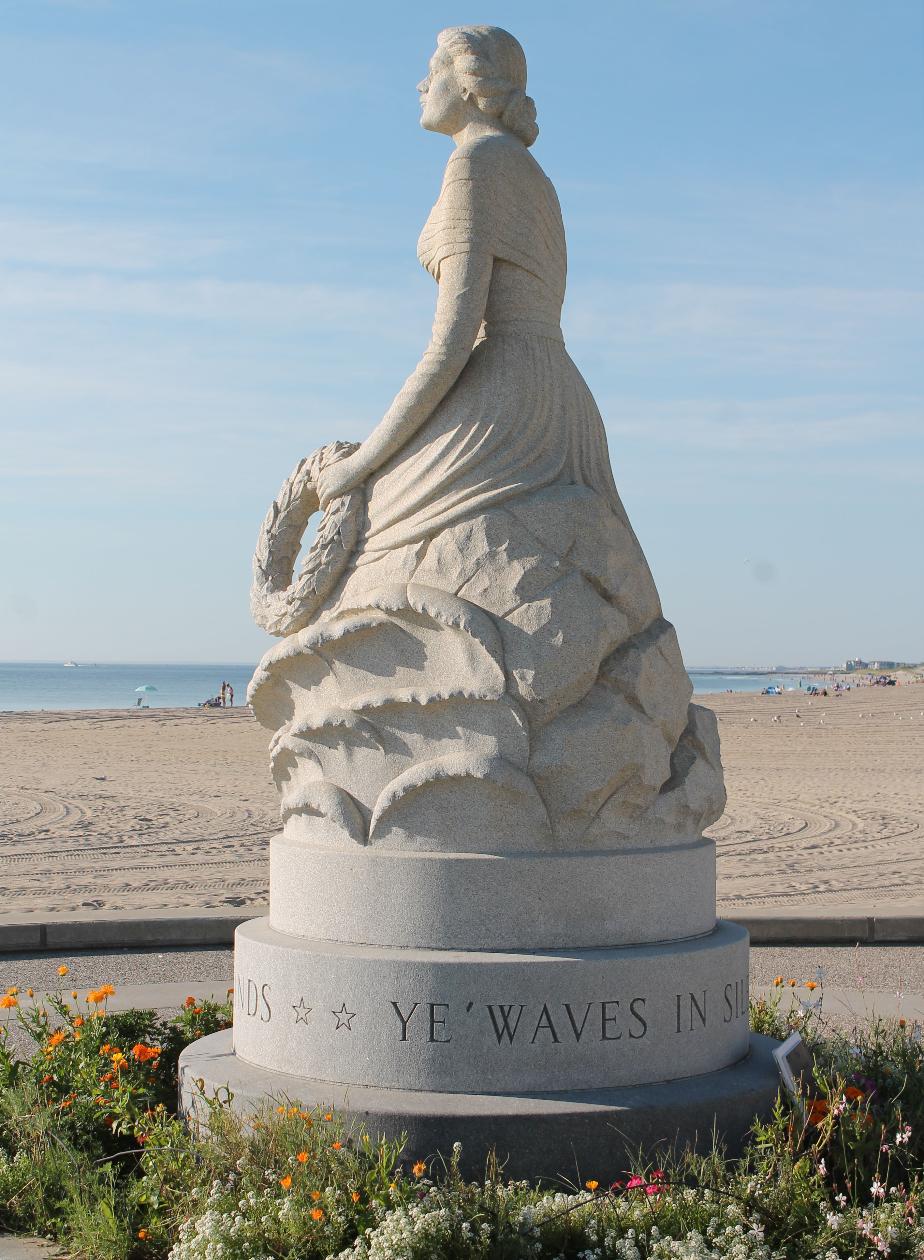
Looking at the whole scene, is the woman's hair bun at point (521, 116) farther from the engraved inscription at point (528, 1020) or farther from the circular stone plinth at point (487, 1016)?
the engraved inscription at point (528, 1020)

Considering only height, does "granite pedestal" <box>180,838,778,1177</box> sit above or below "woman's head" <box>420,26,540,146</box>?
below

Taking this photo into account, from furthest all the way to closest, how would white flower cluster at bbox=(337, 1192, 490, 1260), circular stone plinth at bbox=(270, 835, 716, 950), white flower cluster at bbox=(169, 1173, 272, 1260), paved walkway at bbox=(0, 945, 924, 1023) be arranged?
paved walkway at bbox=(0, 945, 924, 1023), circular stone plinth at bbox=(270, 835, 716, 950), white flower cluster at bbox=(169, 1173, 272, 1260), white flower cluster at bbox=(337, 1192, 490, 1260)

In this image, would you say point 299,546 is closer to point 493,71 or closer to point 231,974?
point 493,71

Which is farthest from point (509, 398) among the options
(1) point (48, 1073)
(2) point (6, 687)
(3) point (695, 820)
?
Answer: (2) point (6, 687)

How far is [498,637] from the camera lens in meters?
5.05

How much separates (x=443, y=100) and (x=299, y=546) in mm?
2033

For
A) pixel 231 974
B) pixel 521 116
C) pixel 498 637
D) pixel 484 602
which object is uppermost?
pixel 521 116

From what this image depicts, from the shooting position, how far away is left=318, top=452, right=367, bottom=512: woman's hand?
5594 millimetres

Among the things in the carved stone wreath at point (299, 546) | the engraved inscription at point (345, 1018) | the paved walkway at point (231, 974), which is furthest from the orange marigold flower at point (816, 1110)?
the carved stone wreath at point (299, 546)

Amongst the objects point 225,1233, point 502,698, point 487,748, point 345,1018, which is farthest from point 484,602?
point 225,1233

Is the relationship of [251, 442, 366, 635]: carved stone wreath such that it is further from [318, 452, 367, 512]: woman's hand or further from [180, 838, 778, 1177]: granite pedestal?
[180, 838, 778, 1177]: granite pedestal

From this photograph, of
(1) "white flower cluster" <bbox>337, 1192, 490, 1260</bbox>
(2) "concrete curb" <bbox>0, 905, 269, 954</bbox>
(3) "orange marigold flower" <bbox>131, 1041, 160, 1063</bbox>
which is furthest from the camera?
(2) "concrete curb" <bbox>0, 905, 269, 954</bbox>

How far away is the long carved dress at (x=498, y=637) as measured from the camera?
16.4 ft

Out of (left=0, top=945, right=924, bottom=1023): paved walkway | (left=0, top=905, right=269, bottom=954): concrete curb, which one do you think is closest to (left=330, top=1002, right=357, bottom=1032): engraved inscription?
(left=0, top=945, right=924, bottom=1023): paved walkway
